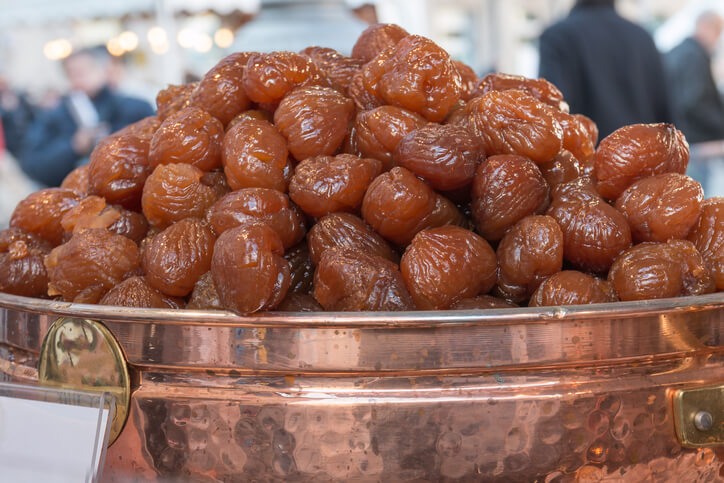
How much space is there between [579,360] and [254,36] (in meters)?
2.53

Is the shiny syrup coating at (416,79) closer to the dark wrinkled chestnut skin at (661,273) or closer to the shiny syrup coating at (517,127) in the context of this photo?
the shiny syrup coating at (517,127)

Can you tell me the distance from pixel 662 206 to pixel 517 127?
22cm

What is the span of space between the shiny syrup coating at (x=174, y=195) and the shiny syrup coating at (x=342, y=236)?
0.18 metres

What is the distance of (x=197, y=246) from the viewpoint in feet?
3.00

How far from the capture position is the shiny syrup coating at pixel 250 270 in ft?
2.45

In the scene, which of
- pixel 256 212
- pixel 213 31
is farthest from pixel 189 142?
pixel 213 31

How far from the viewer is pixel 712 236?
3.05 feet

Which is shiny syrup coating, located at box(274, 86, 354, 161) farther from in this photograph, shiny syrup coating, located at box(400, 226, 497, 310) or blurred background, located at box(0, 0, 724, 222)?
blurred background, located at box(0, 0, 724, 222)

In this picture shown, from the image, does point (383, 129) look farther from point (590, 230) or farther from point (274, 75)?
point (590, 230)

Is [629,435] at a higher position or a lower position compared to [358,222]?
lower

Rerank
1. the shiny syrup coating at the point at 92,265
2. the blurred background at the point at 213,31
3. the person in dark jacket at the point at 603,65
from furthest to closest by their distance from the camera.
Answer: the blurred background at the point at 213,31
the person in dark jacket at the point at 603,65
the shiny syrup coating at the point at 92,265

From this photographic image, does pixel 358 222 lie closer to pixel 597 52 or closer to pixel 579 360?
pixel 579 360

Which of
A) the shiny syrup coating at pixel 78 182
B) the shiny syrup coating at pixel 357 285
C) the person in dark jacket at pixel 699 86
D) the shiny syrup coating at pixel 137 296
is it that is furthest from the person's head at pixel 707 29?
the shiny syrup coating at pixel 137 296

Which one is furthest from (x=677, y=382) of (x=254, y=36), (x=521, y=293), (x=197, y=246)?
(x=254, y=36)
